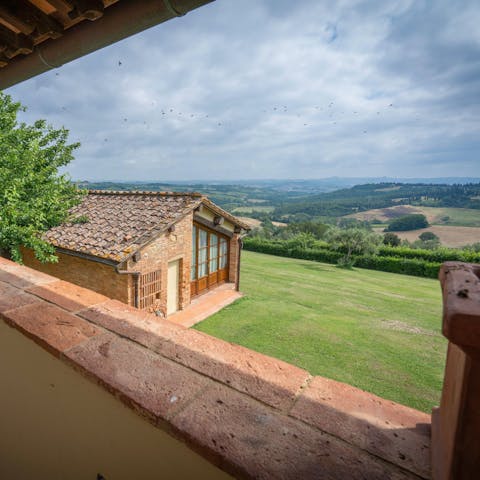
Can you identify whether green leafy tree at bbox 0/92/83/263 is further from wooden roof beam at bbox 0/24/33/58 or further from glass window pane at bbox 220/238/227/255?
wooden roof beam at bbox 0/24/33/58

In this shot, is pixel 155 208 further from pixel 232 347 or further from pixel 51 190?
pixel 232 347

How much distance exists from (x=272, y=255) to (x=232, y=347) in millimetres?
29683

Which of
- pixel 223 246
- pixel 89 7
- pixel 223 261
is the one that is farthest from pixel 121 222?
pixel 89 7

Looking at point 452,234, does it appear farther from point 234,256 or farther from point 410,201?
point 234,256

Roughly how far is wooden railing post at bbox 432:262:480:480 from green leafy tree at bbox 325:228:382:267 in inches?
995

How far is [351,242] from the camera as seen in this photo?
24625 mm

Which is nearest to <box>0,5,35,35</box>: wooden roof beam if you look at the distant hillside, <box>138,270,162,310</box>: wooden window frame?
<box>138,270,162,310</box>: wooden window frame

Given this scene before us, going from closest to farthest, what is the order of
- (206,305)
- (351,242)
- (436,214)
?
(206,305) → (351,242) → (436,214)

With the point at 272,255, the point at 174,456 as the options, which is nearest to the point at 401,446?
the point at 174,456

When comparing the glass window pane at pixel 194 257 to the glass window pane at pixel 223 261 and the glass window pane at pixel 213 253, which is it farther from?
the glass window pane at pixel 223 261

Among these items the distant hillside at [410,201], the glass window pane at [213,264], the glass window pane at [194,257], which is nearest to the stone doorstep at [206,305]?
the glass window pane at [213,264]

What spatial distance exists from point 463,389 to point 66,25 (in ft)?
6.36

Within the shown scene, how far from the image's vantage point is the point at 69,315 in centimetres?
131

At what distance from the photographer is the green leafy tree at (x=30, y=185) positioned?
6.81 metres
